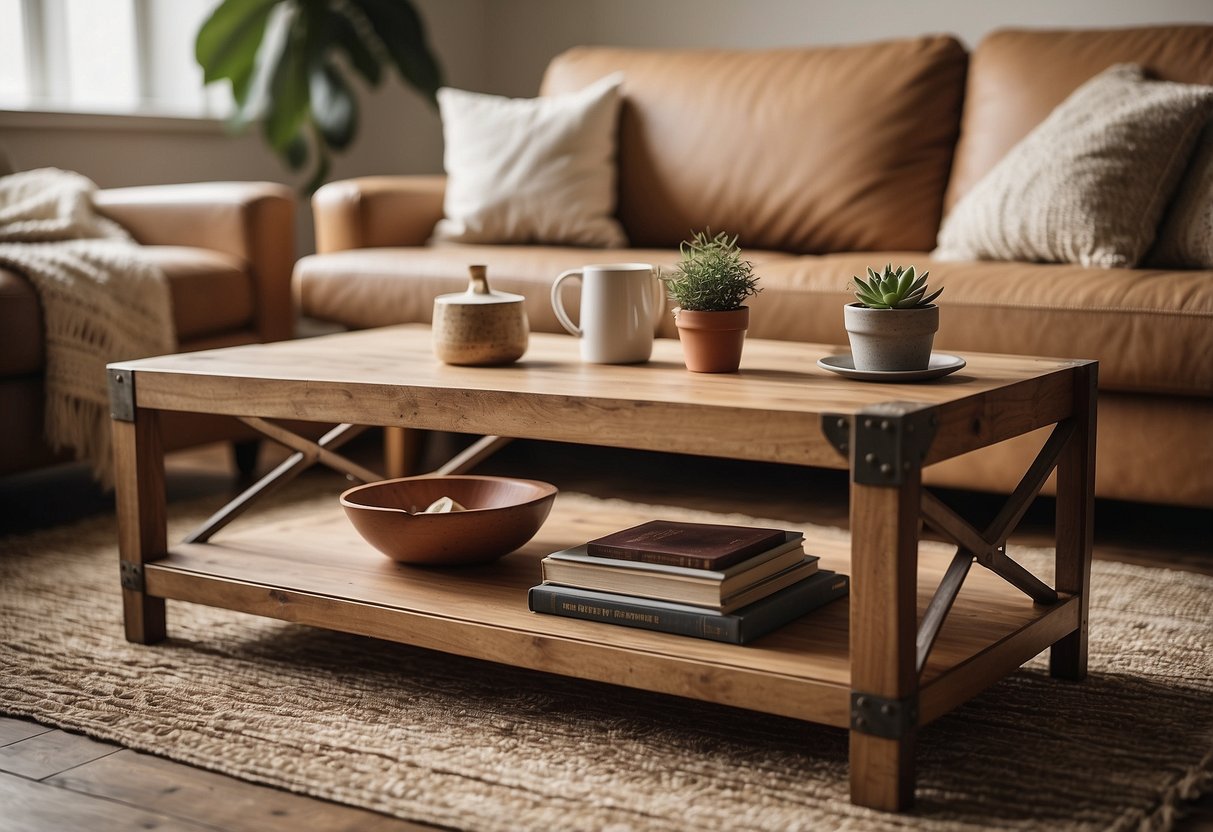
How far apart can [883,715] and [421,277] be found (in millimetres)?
1753

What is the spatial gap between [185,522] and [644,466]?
990 mm

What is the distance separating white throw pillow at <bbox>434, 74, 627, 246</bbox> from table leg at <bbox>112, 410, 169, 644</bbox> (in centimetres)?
141

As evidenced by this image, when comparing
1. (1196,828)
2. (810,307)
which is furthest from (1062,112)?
(1196,828)

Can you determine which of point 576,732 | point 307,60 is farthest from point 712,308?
point 307,60

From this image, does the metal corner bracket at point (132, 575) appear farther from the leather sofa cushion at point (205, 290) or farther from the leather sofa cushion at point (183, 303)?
the leather sofa cushion at point (205, 290)

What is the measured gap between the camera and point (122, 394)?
1.72m

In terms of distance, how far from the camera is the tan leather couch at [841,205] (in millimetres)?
2115

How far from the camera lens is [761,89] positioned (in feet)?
10.1

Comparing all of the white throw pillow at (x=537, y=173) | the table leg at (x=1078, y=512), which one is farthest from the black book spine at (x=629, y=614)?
the white throw pillow at (x=537, y=173)

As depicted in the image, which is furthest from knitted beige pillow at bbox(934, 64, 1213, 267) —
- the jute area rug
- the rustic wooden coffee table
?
the rustic wooden coffee table

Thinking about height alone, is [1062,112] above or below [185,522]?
above

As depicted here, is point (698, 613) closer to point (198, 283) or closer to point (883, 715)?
point (883, 715)

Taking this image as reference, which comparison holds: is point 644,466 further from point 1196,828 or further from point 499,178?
point 1196,828

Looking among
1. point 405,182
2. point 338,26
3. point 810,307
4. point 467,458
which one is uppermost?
point 338,26
